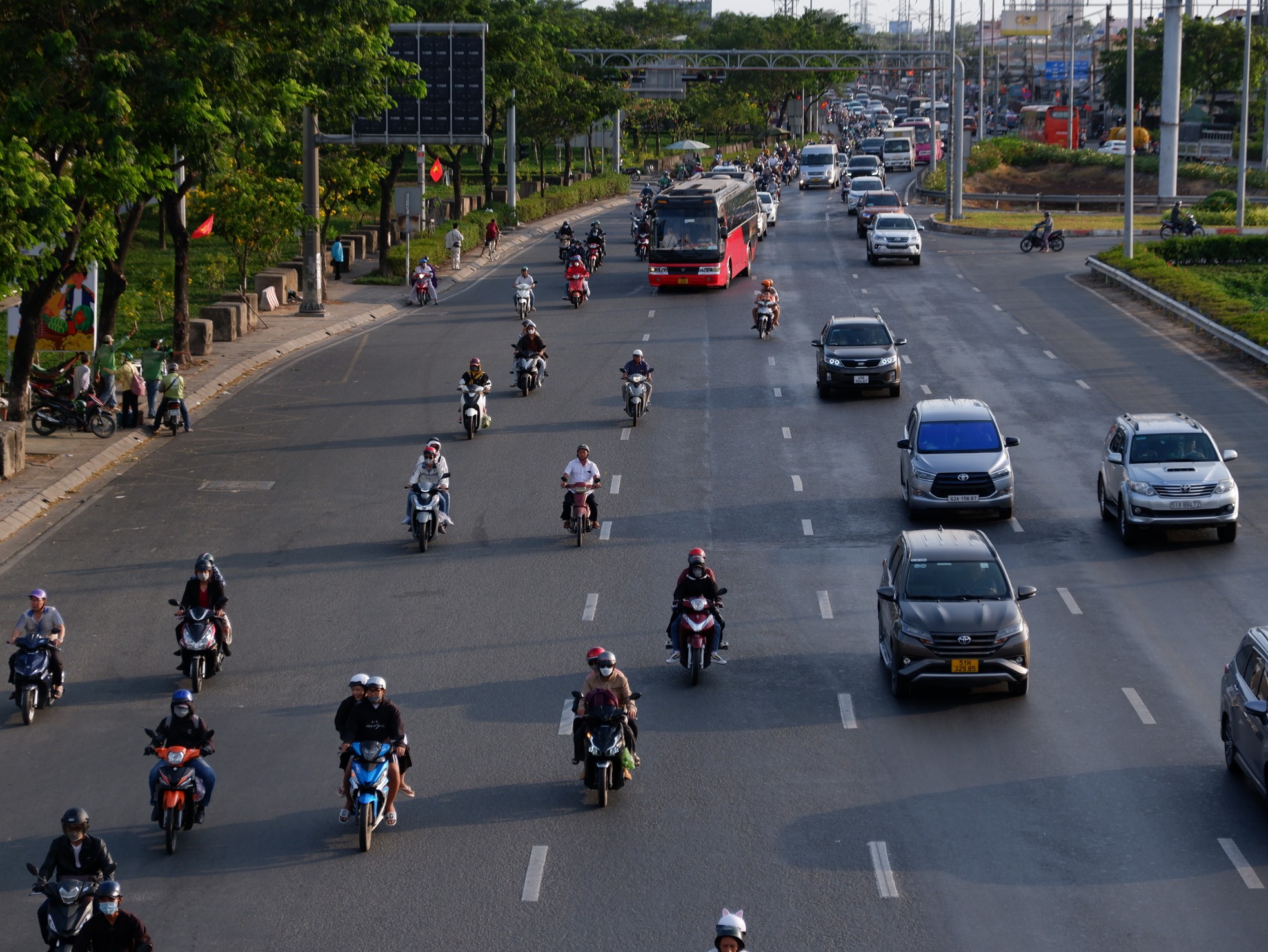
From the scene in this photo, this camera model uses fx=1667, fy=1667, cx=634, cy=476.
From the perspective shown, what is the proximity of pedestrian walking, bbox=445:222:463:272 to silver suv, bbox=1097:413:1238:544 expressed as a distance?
3571cm

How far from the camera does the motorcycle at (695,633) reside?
58.1 feet

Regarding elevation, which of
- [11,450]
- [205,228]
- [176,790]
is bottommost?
[176,790]

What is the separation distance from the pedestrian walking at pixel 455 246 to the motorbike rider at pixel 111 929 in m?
46.7

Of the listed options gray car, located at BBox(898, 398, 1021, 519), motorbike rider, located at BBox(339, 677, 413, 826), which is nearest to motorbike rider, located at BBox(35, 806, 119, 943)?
motorbike rider, located at BBox(339, 677, 413, 826)

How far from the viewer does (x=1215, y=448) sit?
23.5 m

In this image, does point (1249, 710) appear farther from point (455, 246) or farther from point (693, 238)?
point (455, 246)

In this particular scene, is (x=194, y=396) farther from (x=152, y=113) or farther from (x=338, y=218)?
(x=338, y=218)

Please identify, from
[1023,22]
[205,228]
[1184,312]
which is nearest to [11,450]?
[205,228]

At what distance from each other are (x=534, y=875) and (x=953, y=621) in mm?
5976

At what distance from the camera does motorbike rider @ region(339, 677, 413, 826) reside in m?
13.9

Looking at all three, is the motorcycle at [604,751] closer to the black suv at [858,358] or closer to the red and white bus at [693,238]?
the black suv at [858,358]

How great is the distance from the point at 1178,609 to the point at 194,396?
832 inches

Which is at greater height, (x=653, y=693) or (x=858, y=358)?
(x=858, y=358)

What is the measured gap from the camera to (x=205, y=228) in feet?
160
